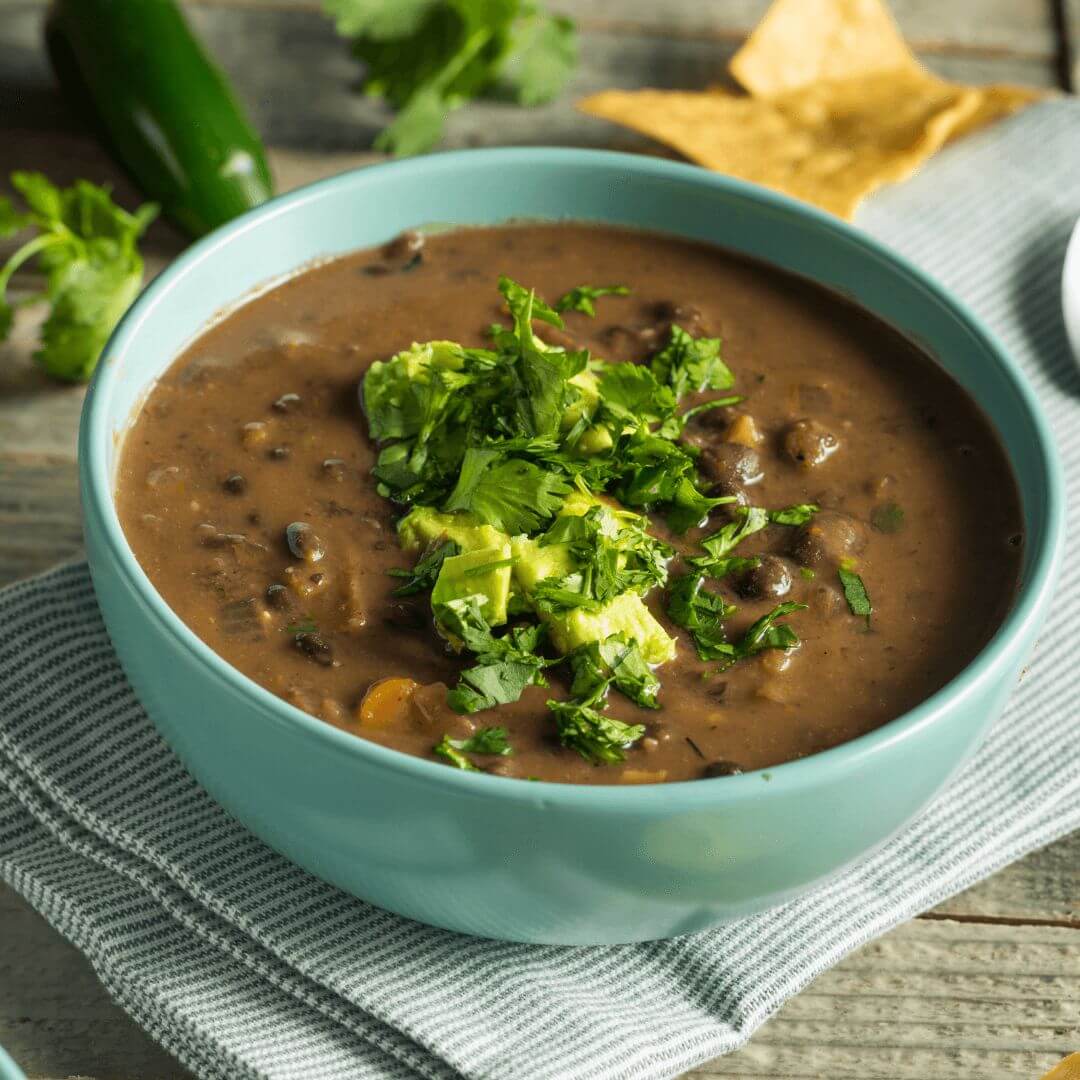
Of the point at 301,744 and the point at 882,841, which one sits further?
the point at 882,841

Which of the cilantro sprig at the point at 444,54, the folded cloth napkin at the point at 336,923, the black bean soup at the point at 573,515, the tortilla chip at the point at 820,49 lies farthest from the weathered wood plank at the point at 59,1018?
the tortilla chip at the point at 820,49

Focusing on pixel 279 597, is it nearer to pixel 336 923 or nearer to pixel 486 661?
pixel 486 661

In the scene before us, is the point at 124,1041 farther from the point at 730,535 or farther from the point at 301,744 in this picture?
the point at 730,535

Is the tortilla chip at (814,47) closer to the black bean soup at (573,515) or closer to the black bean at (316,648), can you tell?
the black bean soup at (573,515)

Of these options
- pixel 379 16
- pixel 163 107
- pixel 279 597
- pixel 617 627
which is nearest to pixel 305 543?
pixel 279 597

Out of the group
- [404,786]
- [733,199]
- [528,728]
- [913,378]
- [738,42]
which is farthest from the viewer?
[738,42]

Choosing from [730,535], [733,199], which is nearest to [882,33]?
[733,199]

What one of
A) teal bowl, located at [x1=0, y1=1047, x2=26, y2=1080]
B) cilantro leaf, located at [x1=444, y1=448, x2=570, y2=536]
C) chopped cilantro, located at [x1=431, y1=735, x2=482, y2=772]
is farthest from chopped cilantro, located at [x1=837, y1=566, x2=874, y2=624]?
teal bowl, located at [x1=0, y1=1047, x2=26, y2=1080]
